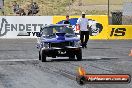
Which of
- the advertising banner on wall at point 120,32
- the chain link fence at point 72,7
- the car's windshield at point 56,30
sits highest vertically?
the car's windshield at point 56,30

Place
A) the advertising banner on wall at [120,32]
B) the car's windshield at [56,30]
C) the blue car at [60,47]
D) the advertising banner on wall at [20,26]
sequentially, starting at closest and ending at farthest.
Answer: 1. the blue car at [60,47]
2. the car's windshield at [56,30]
3. the advertising banner on wall at [120,32]
4. the advertising banner on wall at [20,26]

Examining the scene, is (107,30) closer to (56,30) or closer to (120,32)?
(120,32)

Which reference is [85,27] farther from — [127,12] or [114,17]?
[127,12]

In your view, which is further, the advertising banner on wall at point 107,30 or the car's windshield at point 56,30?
the advertising banner on wall at point 107,30

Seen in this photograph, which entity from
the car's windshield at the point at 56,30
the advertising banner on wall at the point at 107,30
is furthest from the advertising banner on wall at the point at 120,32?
the car's windshield at the point at 56,30

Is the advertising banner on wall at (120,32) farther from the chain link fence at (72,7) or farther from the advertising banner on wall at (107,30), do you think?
the chain link fence at (72,7)

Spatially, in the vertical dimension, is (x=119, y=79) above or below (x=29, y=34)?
above

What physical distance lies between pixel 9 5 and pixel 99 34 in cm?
2380

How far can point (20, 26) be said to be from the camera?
36219mm

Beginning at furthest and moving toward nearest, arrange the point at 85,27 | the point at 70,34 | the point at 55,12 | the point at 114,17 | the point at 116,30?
the point at 55,12 → the point at 114,17 → the point at 116,30 → the point at 85,27 → the point at 70,34

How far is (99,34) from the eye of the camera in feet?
119

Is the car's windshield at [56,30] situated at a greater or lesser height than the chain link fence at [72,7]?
greater

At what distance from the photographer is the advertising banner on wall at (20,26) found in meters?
36.1

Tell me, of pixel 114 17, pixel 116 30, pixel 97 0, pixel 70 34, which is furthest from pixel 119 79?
pixel 97 0
